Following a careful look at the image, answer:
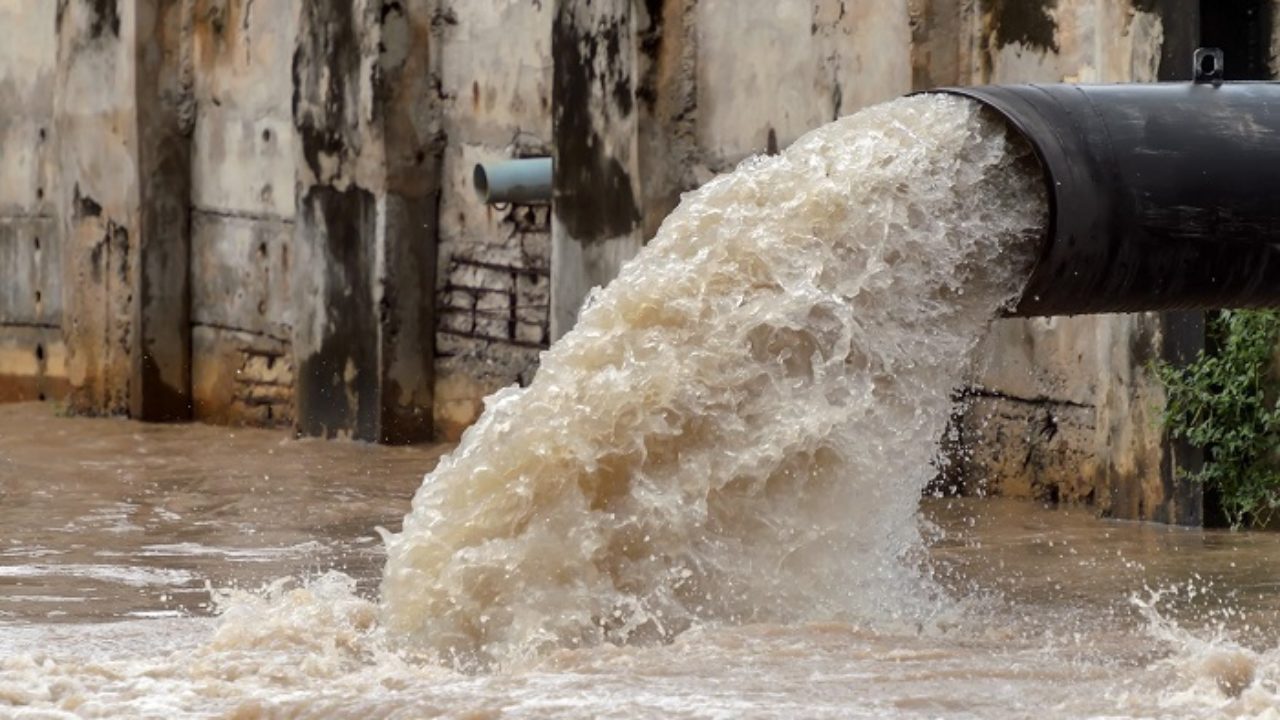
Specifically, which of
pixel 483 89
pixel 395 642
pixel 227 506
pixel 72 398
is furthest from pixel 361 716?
pixel 72 398

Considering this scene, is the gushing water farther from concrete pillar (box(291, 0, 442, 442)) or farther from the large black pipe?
concrete pillar (box(291, 0, 442, 442))

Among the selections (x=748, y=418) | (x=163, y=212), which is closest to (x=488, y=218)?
(x=163, y=212)

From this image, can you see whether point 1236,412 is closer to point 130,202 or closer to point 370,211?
point 370,211

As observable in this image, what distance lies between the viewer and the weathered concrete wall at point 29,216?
1342 cm

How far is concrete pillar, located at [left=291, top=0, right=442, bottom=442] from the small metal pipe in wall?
3.01 ft

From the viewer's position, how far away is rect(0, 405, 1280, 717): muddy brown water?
4.67 m

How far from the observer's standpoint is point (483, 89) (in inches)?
430

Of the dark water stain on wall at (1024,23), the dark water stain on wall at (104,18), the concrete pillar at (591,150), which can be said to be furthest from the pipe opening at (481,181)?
the dark water stain on wall at (104,18)

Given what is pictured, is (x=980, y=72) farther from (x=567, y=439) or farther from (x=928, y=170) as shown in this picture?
(x=567, y=439)

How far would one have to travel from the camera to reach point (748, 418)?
18.5 feet

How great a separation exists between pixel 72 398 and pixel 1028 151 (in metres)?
8.01

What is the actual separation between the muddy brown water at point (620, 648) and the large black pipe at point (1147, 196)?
78cm

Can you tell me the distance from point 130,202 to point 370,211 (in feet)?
6.37

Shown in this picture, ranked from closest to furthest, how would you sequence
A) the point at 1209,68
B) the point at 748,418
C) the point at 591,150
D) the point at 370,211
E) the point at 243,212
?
the point at 748,418 < the point at 1209,68 < the point at 591,150 < the point at 370,211 < the point at 243,212
